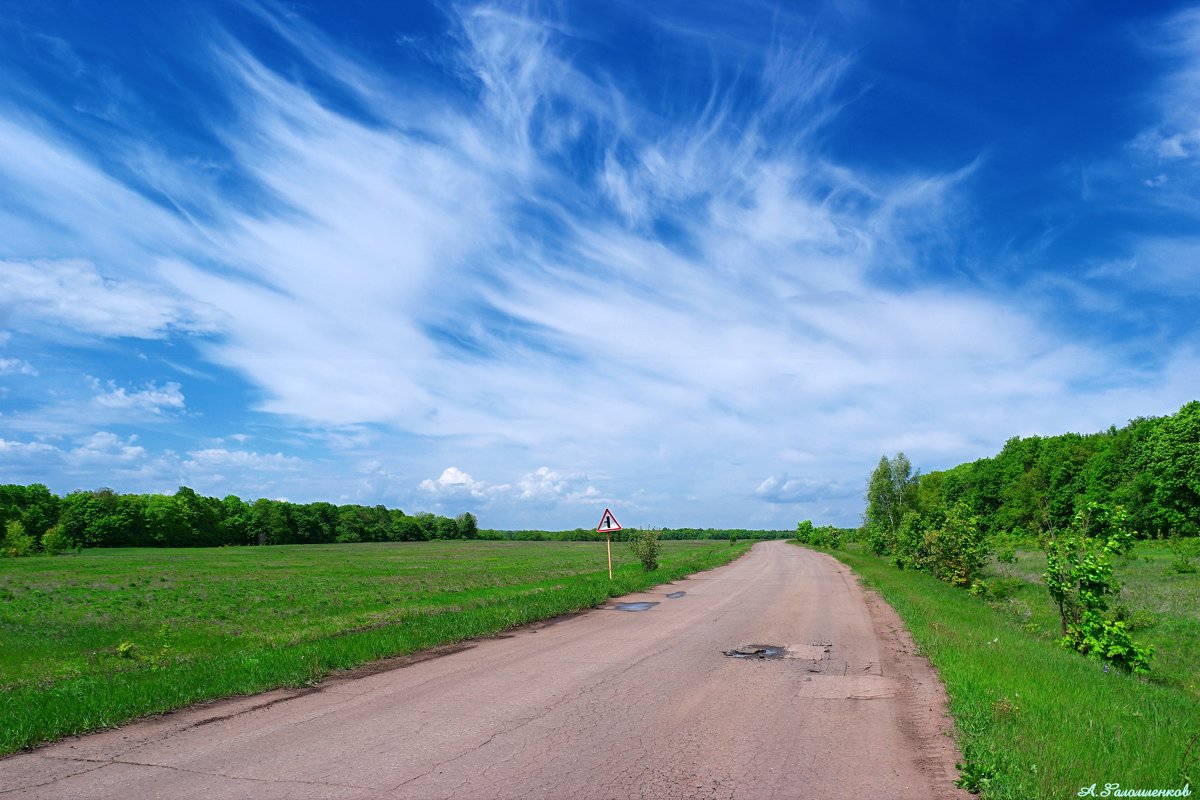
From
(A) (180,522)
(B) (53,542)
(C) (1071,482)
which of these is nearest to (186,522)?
(A) (180,522)

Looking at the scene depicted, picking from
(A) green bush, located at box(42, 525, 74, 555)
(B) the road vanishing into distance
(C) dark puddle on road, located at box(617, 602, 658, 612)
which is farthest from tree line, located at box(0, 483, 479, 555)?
(B) the road vanishing into distance

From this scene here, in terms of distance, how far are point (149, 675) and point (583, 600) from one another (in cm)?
1235

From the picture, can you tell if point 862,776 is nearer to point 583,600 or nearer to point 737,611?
point 737,611

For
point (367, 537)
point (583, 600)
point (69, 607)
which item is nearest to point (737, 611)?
point (583, 600)

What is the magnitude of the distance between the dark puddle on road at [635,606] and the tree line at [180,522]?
102 meters

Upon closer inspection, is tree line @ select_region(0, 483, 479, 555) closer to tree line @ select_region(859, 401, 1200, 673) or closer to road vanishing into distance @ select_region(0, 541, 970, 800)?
tree line @ select_region(859, 401, 1200, 673)

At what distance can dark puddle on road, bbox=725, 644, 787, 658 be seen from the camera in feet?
41.4

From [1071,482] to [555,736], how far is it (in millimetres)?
86648

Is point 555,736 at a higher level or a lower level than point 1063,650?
higher

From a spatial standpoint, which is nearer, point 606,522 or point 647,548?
point 606,522

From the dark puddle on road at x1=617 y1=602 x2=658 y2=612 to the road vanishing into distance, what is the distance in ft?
24.6

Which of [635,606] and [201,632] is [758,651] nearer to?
[635,606]

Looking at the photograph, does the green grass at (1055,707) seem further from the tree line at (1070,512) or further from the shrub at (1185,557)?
the shrub at (1185,557)

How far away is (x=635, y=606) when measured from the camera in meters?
21.4
